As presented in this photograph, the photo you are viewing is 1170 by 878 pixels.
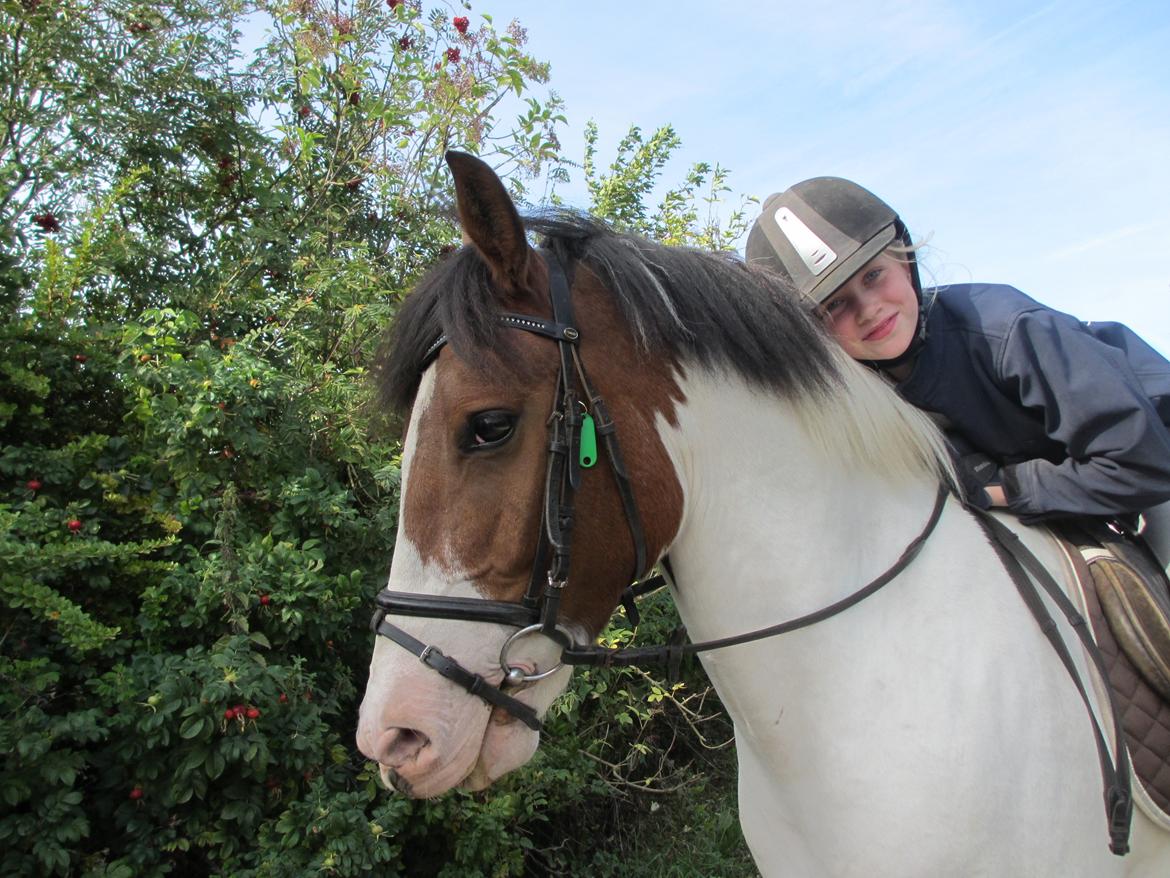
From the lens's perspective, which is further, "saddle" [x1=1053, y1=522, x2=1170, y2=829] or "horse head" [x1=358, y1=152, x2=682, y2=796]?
"saddle" [x1=1053, y1=522, x2=1170, y2=829]

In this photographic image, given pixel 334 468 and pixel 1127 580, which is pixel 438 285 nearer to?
pixel 1127 580

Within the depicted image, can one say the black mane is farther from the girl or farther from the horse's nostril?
the horse's nostril

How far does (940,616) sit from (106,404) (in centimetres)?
369

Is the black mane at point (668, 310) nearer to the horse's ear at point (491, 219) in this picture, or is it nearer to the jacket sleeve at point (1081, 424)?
the horse's ear at point (491, 219)

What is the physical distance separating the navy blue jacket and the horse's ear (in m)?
1.19

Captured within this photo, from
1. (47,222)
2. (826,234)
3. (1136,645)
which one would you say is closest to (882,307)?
(826,234)

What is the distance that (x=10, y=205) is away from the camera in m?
3.65

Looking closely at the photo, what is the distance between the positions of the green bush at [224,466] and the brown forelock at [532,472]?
53 centimetres

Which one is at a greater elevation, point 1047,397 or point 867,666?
point 1047,397

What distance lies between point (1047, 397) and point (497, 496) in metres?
1.37

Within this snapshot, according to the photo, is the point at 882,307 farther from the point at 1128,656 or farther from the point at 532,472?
the point at 532,472

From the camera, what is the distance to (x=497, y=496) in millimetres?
1528

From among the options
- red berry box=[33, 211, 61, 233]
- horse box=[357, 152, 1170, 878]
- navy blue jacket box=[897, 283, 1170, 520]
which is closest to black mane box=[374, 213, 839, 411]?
horse box=[357, 152, 1170, 878]

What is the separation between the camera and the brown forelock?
1.52 m
